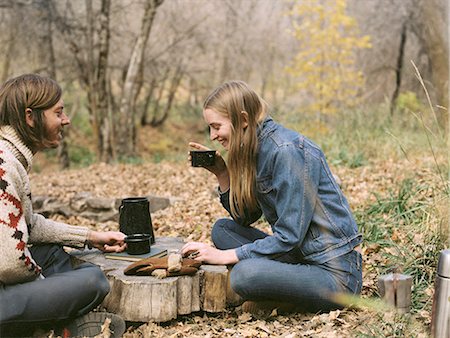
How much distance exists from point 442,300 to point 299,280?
70 cm

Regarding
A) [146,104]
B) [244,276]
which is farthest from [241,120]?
[146,104]

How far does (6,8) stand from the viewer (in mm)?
11117

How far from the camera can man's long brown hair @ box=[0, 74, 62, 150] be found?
2.58 meters

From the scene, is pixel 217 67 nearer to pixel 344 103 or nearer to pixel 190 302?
pixel 344 103

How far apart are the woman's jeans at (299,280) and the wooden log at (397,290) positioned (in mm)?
191

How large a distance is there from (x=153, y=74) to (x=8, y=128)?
13.4 metres

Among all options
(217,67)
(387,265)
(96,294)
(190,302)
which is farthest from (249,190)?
(217,67)

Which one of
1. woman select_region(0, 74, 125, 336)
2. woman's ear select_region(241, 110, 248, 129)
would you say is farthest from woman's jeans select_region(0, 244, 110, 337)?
woman's ear select_region(241, 110, 248, 129)

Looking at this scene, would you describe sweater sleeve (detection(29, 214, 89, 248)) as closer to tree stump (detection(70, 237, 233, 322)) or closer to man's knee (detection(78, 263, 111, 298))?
tree stump (detection(70, 237, 233, 322))

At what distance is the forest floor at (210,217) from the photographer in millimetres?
2721

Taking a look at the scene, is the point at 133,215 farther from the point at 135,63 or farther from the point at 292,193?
the point at 135,63

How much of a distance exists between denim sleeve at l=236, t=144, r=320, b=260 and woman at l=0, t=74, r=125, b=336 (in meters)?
0.93

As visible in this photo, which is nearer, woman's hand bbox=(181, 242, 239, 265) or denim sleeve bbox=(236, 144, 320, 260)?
denim sleeve bbox=(236, 144, 320, 260)

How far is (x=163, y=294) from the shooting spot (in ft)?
9.20
